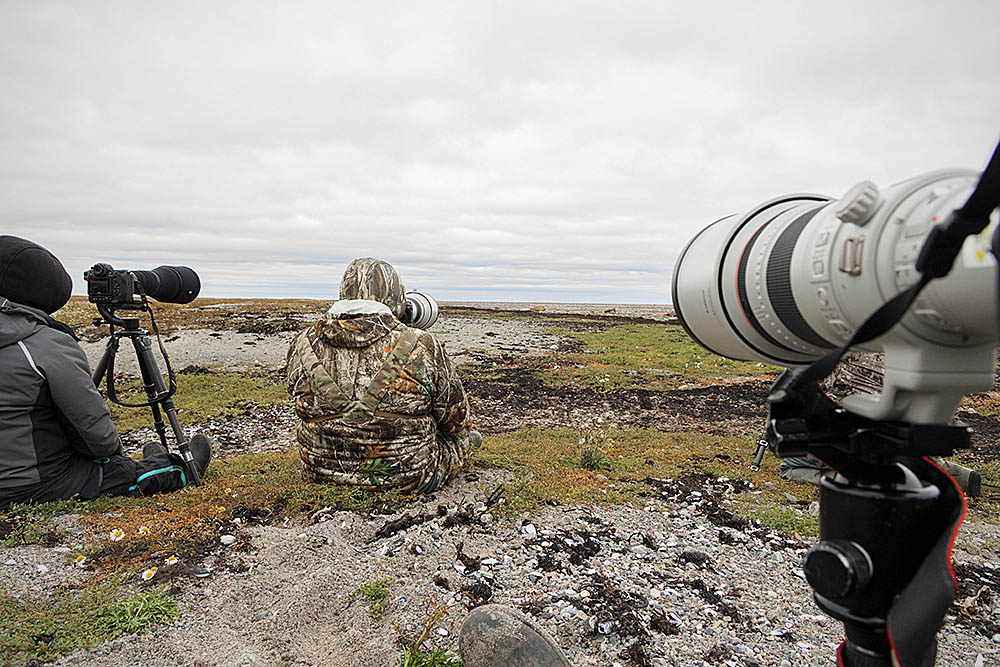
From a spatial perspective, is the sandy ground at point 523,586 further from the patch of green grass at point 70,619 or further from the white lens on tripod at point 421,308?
the white lens on tripod at point 421,308

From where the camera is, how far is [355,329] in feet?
20.3

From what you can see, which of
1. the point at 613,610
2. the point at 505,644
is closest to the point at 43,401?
the point at 505,644

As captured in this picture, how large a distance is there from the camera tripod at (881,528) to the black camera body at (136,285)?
7.02m

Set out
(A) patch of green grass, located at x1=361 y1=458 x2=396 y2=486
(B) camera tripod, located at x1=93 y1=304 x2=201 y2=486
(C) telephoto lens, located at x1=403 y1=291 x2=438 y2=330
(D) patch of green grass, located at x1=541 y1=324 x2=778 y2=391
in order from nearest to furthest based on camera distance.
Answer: (A) patch of green grass, located at x1=361 y1=458 x2=396 y2=486 < (B) camera tripod, located at x1=93 y1=304 x2=201 y2=486 < (C) telephoto lens, located at x1=403 y1=291 x2=438 y2=330 < (D) patch of green grass, located at x1=541 y1=324 x2=778 y2=391

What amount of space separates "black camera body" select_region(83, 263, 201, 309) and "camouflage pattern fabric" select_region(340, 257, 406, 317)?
93.3 inches

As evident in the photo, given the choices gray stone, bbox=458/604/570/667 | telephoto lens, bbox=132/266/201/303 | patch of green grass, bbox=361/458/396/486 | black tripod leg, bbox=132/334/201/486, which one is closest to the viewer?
gray stone, bbox=458/604/570/667

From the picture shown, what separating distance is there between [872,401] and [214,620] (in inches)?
178

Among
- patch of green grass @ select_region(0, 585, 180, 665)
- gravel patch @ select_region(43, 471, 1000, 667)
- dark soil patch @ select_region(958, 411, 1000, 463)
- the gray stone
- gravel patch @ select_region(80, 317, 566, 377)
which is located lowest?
gravel patch @ select_region(80, 317, 566, 377)

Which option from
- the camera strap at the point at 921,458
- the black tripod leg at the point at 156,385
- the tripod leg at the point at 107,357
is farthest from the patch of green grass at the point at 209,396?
the camera strap at the point at 921,458

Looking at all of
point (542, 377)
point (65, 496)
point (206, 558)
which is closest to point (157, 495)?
point (65, 496)

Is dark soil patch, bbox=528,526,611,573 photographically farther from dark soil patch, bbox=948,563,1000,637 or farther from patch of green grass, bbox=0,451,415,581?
dark soil patch, bbox=948,563,1000,637

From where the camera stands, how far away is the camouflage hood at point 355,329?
6203 mm

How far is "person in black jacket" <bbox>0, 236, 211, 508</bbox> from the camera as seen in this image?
18.2ft

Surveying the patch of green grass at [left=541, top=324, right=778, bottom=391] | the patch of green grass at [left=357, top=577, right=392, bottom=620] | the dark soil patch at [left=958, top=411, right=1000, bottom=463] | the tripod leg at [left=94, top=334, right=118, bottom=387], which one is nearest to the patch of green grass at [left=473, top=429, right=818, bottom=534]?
the patch of green grass at [left=357, top=577, right=392, bottom=620]
